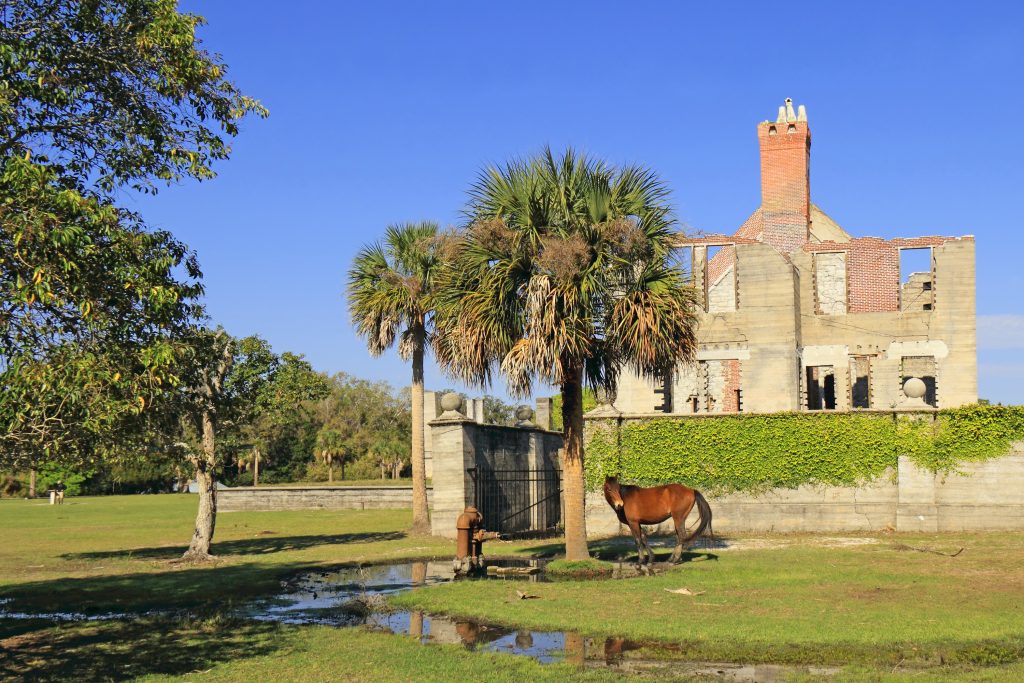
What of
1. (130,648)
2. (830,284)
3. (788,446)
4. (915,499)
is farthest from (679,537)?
(830,284)

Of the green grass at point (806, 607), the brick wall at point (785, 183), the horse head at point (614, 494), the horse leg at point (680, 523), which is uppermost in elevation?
the brick wall at point (785, 183)

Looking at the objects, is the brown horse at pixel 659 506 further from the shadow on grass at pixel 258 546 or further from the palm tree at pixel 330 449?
the palm tree at pixel 330 449

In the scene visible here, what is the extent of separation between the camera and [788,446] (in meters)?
26.8

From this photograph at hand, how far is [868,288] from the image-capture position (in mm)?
40156

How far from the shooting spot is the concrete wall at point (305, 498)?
4453 centimetres

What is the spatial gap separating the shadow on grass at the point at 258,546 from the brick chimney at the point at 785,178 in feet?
71.5

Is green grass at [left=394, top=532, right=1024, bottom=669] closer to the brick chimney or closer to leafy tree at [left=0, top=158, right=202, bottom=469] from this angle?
leafy tree at [left=0, top=158, right=202, bottom=469]

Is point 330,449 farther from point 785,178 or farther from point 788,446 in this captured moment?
point 788,446

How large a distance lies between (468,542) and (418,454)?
36.8ft

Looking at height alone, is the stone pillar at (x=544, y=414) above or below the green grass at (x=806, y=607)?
above

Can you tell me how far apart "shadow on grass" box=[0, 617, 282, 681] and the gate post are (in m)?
12.1

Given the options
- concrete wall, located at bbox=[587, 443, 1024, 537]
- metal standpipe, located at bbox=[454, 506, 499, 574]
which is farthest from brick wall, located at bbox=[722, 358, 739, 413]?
metal standpipe, located at bbox=[454, 506, 499, 574]

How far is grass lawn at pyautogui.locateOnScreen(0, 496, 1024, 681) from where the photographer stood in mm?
10695

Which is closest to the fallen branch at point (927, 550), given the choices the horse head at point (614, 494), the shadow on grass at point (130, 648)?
the horse head at point (614, 494)
